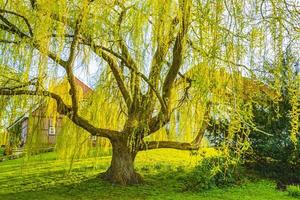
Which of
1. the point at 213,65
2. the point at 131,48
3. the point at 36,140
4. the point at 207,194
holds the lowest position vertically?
the point at 207,194

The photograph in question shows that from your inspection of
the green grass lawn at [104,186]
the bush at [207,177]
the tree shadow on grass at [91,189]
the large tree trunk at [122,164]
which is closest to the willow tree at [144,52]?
the large tree trunk at [122,164]

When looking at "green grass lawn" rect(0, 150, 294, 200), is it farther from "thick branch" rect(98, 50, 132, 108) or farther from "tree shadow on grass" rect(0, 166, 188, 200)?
"thick branch" rect(98, 50, 132, 108)

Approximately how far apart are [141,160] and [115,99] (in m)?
2.81

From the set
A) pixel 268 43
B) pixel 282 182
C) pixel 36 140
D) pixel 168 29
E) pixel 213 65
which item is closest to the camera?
pixel 268 43

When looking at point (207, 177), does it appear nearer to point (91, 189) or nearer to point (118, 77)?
point (91, 189)

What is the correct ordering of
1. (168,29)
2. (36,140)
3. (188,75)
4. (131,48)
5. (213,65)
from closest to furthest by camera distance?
(213,65), (168,29), (131,48), (188,75), (36,140)

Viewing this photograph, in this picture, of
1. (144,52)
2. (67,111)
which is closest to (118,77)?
(67,111)

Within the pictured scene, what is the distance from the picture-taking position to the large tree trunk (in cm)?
751

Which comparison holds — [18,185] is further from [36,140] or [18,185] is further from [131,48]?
[131,48]

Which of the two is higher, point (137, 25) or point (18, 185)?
point (137, 25)

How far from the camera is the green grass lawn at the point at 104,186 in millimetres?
6992

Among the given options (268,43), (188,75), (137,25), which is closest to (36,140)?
(188,75)

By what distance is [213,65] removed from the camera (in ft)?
15.0

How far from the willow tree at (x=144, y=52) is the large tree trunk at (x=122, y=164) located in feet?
0.06
